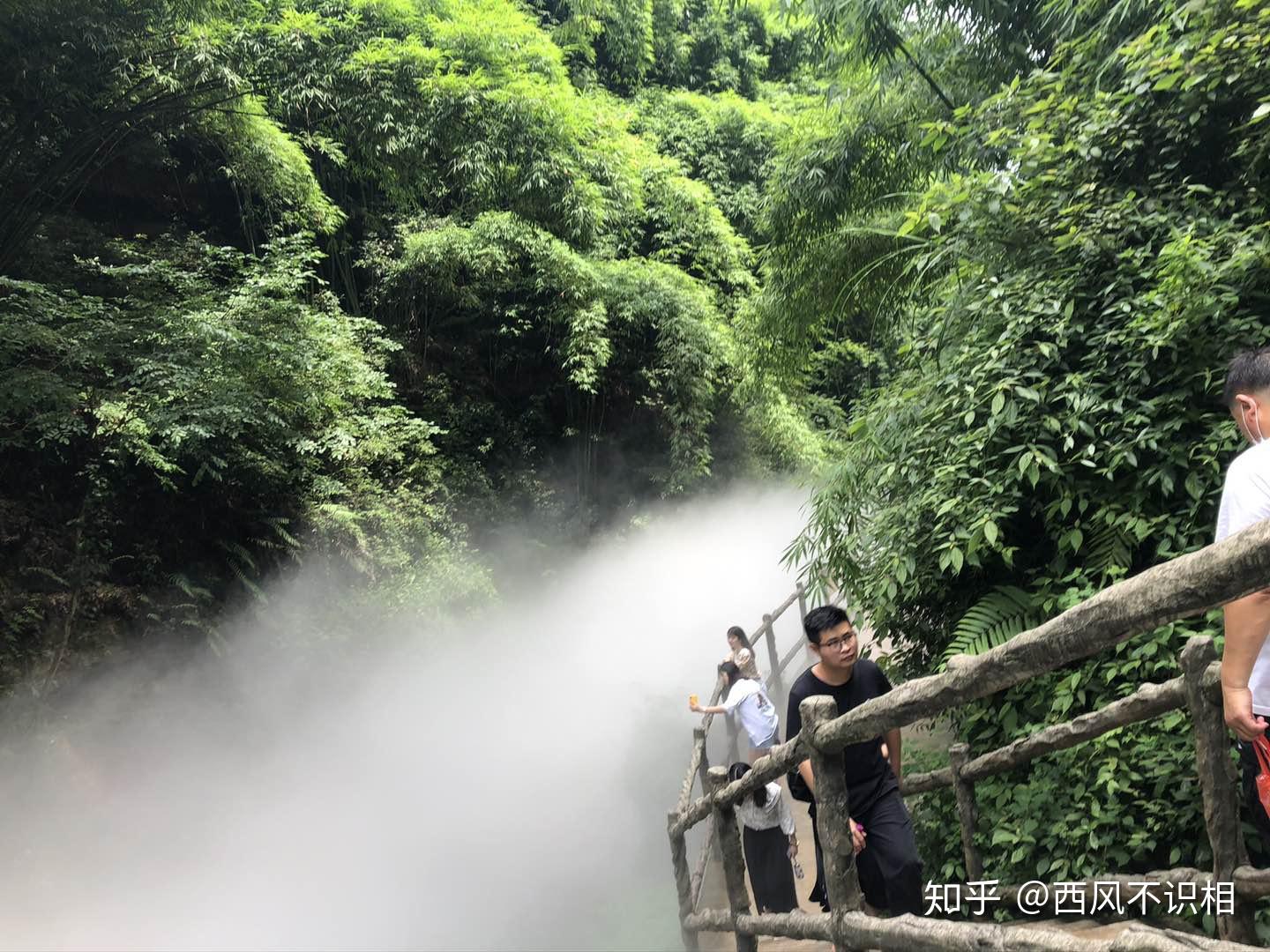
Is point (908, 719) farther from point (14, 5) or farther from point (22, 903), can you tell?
point (14, 5)

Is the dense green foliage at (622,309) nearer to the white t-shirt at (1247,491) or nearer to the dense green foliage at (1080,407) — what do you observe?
the dense green foliage at (1080,407)

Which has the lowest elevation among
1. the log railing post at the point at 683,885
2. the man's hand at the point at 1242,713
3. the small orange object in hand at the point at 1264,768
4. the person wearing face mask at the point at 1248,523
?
the log railing post at the point at 683,885

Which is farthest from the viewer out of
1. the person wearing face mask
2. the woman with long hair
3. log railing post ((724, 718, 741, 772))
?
log railing post ((724, 718, 741, 772))

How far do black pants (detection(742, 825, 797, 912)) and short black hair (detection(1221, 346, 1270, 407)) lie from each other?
8.88ft

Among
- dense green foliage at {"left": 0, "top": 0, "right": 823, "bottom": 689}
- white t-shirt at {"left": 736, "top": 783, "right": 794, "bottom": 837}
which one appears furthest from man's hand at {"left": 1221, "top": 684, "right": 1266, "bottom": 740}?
dense green foliage at {"left": 0, "top": 0, "right": 823, "bottom": 689}

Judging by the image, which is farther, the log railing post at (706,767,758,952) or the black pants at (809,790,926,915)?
the log railing post at (706,767,758,952)

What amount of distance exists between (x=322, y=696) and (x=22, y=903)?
9.32ft

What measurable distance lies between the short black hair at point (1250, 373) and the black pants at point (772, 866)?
271 cm

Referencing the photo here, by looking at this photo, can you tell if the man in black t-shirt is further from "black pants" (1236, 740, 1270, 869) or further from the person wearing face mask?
the person wearing face mask

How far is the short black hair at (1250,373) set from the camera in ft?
5.02

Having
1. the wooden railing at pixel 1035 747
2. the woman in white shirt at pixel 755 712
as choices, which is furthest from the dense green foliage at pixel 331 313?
the wooden railing at pixel 1035 747

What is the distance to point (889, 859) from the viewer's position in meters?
2.24

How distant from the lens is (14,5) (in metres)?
6.27

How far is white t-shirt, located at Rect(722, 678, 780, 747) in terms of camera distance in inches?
163
